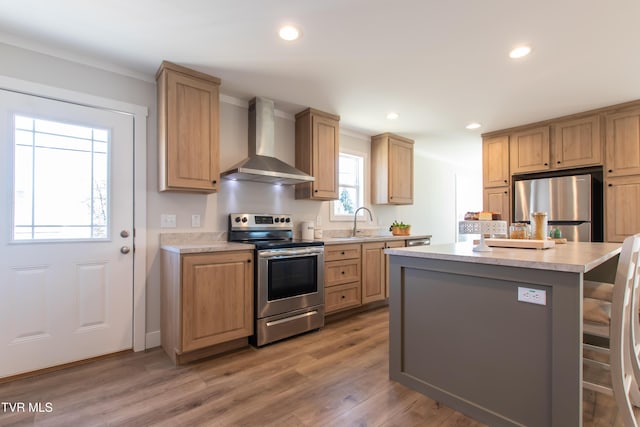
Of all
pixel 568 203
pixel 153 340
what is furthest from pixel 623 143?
pixel 153 340

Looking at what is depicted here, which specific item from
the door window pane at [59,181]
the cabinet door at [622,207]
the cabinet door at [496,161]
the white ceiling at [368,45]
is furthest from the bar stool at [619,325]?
the door window pane at [59,181]

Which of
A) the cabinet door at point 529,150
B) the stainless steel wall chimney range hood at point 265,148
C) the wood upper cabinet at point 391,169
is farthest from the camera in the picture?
the wood upper cabinet at point 391,169

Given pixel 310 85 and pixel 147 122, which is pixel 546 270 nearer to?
pixel 310 85

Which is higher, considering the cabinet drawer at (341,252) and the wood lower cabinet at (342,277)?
the cabinet drawer at (341,252)

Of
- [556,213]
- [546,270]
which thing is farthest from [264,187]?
[556,213]

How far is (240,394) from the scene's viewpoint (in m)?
2.00

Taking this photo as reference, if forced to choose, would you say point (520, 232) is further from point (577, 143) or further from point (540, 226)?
point (577, 143)

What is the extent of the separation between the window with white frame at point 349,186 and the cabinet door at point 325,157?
20.1 inches

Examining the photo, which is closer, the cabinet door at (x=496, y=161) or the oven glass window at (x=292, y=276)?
the oven glass window at (x=292, y=276)

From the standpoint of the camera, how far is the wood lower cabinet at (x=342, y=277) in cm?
336

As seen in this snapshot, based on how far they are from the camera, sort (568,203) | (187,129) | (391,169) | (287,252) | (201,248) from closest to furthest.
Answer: (201,248)
(187,129)
(287,252)
(568,203)
(391,169)

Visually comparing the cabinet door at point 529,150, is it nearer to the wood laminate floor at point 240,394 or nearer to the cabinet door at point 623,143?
the cabinet door at point 623,143

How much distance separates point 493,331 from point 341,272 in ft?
6.37

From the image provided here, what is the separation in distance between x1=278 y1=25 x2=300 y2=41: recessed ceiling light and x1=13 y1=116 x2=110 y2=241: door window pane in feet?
5.29
